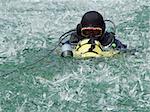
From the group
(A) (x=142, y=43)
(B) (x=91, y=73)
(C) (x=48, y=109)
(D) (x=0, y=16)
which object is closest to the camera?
(C) (x=48, y=109)

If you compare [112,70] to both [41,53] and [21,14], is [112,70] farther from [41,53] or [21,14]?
[21,14]

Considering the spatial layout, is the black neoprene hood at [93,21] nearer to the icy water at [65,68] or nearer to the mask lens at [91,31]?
the mask lens at [91,31]

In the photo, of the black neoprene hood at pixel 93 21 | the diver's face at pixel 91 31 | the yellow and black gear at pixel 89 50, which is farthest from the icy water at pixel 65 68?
the black neoprene hood at pixel 93 21

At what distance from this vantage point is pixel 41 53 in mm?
6086

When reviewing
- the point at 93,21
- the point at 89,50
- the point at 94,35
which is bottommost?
the point at 89,50

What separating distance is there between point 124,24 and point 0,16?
1874 mm

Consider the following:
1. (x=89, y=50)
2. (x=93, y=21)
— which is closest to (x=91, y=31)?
(x=93, y=21)

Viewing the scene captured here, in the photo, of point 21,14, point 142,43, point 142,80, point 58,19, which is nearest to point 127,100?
point 142,80

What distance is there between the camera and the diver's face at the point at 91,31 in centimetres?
577

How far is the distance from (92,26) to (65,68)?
23.2 inches

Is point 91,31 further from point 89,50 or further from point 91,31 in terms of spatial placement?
point 89,50

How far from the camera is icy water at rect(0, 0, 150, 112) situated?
492cm

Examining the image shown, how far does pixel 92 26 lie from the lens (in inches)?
227

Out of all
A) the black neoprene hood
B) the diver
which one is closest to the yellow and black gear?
the diver
